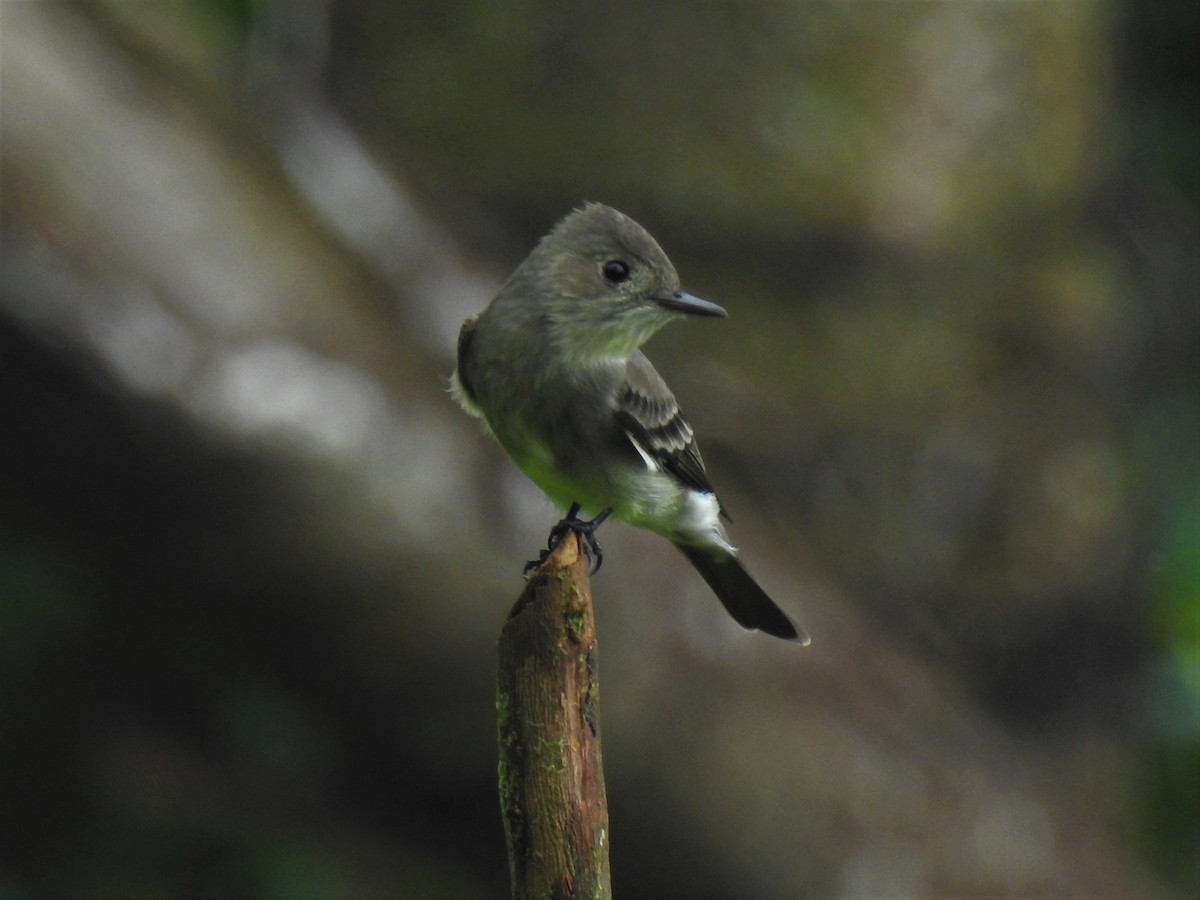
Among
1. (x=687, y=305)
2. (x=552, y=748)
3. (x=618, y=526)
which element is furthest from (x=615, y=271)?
(x=618, y=526)

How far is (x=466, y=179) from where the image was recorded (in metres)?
6.42

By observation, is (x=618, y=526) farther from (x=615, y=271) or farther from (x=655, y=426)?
(x=615, y=271)

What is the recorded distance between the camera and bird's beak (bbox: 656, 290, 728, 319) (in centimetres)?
358

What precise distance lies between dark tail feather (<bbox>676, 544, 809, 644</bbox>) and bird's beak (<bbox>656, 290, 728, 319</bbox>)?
1.00 m

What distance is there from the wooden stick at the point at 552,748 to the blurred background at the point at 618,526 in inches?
115

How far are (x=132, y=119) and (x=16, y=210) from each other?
0.75 metres

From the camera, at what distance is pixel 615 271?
369 centimetres

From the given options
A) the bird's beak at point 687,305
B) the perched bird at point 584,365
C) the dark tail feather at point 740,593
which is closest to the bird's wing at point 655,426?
the perched bird at point 584,365

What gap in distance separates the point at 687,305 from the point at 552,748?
1.58m

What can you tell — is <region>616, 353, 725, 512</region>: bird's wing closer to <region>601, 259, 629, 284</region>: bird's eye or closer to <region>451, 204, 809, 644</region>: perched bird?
<region>451, 204, 809, 644</region>: perched bird

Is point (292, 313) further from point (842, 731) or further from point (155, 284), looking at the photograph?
point (842, 731)

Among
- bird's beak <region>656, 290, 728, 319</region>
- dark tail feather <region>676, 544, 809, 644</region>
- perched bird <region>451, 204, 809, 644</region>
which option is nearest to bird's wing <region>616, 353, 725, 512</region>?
perched bird <region>451, 204, 809, 644</region>

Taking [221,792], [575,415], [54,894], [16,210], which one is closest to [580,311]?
[575,415]

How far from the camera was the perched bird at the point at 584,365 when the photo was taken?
3650 millimetres
